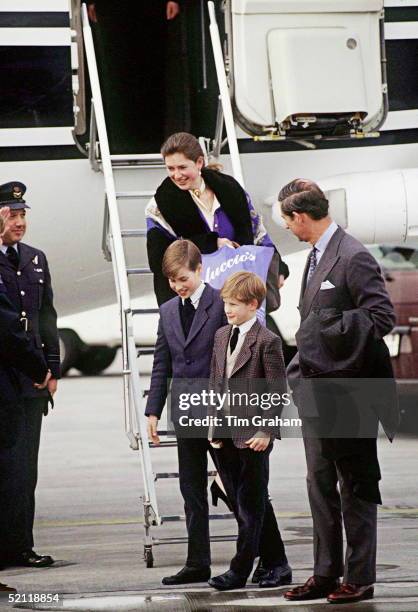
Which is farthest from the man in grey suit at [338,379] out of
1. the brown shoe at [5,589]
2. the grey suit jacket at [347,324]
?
the brown shoe at [5,589]

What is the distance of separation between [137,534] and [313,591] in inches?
86.1

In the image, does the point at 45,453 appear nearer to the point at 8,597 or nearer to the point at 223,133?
the point at 223,133

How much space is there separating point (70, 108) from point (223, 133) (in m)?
0.81

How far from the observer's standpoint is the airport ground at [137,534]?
5758 millimetres

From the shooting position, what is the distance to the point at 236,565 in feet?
19.1

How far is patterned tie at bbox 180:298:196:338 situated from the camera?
6059mm

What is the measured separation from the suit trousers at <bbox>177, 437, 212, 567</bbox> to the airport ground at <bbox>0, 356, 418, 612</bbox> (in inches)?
6.0

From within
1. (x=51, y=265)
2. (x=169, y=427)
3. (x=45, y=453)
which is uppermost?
(x=51, y=265)

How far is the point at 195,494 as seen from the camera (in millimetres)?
6012

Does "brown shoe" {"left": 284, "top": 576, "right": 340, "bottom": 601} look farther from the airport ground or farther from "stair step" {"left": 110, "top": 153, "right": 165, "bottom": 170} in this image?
"stair step" {"left": 110, "top": 153, "right": 165, "bottom": 170}

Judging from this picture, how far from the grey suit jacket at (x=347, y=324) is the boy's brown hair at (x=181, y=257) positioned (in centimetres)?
57

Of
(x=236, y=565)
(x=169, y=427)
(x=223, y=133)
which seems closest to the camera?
(x=236, y=565)

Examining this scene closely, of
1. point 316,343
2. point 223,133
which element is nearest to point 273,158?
point 223,133

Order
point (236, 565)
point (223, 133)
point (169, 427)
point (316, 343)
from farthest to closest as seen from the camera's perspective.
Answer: point (223, 133) < point (169, 427) < point (236, 565) < point (316, 343)
